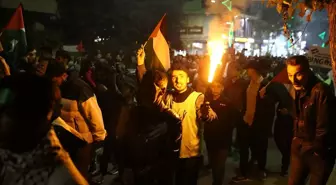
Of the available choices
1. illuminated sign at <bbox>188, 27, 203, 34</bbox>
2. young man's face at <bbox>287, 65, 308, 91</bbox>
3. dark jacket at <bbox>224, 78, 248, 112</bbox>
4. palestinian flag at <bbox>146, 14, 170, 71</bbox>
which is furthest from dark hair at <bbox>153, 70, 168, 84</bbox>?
illuminated sign at <bbox>188, 27, 203, 34</bbox>

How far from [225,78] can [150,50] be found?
1.86 m

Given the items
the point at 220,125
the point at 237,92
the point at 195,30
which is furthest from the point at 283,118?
the point at 195,30

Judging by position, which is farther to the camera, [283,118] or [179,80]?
[283,118]

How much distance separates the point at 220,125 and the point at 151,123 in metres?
2.41

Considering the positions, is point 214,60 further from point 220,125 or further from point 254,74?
point 254,74

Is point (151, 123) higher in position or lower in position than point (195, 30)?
lower

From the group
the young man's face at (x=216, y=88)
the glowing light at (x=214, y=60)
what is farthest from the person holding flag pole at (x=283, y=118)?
the glowing light at (x=214, y=60)

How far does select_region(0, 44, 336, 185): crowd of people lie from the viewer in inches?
107

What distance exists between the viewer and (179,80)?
5.39 m

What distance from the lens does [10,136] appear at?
2.67 meters

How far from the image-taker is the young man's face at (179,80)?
539 centimetres

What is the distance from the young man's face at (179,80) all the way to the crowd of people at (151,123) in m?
0.01

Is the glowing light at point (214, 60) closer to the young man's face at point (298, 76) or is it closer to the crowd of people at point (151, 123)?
the crowd of people at point (151, 123)

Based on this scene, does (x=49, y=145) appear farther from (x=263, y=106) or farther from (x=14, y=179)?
(x=263, y=106)
